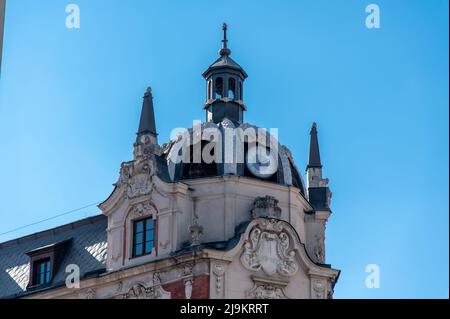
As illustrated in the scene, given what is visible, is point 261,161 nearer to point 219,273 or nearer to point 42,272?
point 219,273

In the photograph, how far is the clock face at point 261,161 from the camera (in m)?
51.2

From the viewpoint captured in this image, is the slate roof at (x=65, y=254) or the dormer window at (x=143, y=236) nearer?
the dormer window at (x=143, y=236)

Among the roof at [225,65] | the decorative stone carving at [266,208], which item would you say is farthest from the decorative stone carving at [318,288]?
the roof at [225,65]

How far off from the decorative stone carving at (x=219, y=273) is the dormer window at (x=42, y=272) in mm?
10978

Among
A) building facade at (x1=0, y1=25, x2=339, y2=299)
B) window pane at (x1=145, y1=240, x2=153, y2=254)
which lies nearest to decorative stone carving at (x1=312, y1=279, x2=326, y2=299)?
building facade at (x1=0, y1=25, x2=339, y2=299)

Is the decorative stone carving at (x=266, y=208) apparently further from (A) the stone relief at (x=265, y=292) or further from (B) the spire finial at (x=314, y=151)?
(B) the spire finial at (x=314, y=151)

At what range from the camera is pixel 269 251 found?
160 feet

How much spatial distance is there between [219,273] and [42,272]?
39.5 ft

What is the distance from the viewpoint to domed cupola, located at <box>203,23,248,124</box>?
5481 centimetres

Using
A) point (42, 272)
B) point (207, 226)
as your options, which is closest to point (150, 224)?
point (207, 226)

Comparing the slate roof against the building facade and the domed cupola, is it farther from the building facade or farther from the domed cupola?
the domed cupola
